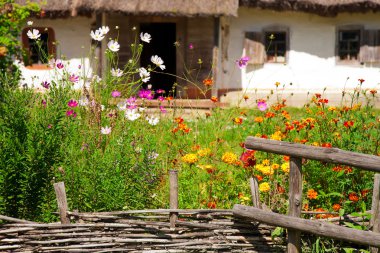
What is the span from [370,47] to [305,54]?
1327 millimetres

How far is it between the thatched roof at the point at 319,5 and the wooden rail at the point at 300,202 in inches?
356

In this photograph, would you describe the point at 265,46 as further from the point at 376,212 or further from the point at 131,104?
the point at 376,212

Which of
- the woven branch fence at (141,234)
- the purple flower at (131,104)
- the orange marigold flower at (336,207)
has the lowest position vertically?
the woven branch fence at (141,234)

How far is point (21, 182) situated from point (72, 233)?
468 mm

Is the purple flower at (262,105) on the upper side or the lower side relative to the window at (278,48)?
lower

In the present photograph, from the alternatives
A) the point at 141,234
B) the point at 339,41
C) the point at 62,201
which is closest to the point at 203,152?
the point at 141,234

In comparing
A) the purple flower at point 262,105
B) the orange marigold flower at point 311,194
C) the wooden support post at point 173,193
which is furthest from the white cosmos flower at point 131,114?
the orange marigold flower at point 311,194

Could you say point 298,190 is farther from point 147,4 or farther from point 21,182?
point 147,4

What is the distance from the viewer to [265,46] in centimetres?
1316

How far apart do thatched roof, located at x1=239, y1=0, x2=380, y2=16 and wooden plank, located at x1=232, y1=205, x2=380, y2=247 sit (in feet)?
30.0

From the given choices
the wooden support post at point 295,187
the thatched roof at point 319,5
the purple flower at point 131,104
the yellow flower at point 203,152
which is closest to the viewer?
the wooden support post at point 295,187

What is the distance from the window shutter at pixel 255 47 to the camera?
1295 cm

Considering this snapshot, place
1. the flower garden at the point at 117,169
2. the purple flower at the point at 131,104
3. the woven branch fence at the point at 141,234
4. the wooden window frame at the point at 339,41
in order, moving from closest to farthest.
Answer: the woven branch fence at the point at 141,234, the flower garden at the point at 117,169, the purple flower at the point at 131,104, the wooden window frame at the point at 339,41

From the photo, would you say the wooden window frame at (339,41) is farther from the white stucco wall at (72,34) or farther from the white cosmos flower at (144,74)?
the white cosmos flower at (144,74)
